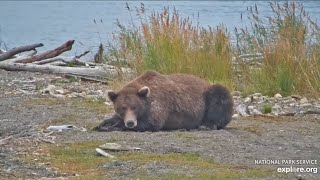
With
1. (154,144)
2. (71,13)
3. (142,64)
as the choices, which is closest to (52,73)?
(142,64)

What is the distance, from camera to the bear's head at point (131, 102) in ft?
30.6

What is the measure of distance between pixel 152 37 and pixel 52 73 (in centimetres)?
211

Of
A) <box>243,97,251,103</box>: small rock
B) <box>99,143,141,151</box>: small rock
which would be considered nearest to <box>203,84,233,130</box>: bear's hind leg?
<box>99,143,141,151</box>: small rock

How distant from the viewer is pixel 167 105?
31.6 feet

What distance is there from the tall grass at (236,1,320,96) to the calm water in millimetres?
5839

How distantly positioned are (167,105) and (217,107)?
0.59 metres

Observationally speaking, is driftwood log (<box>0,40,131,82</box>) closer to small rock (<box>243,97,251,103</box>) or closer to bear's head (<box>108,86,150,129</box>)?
small rock (<box>243,97,251,103</box>)

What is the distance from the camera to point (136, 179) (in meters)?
6.95

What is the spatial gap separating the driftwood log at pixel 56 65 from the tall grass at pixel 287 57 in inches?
80.9

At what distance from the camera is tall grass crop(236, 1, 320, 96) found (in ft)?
42.9

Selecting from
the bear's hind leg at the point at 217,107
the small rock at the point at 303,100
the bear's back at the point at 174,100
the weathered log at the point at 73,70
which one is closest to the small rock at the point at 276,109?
the small rock at the point at 303,100

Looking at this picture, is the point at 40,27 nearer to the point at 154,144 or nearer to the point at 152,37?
the point at 152,37

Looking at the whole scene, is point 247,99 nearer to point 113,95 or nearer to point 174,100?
point 174,100

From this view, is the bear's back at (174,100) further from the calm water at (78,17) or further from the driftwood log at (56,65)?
the calm water at (78,17)
